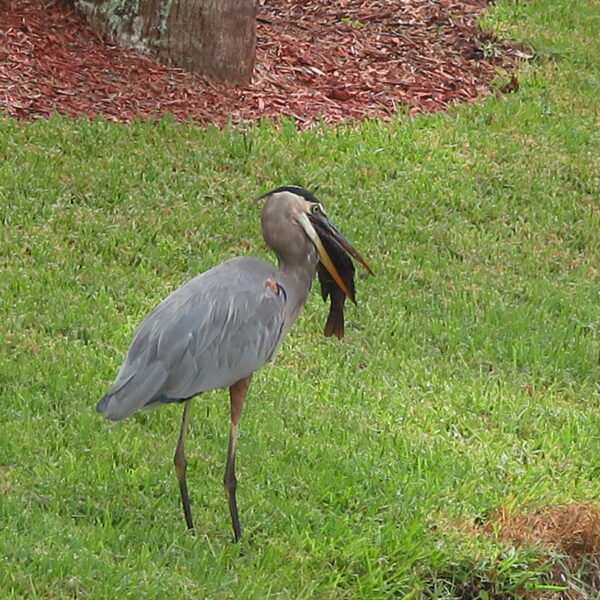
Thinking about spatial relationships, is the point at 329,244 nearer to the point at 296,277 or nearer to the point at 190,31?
the point at 296,277

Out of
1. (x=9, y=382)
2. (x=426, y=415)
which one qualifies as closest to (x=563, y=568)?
(x=426, y=415)

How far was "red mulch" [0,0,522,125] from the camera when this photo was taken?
33.4 feet

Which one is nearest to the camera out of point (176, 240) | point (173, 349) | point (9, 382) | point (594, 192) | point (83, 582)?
point (83, 582)

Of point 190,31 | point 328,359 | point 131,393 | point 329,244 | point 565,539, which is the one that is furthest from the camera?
point 190,31

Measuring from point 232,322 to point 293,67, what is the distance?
5.66 metres

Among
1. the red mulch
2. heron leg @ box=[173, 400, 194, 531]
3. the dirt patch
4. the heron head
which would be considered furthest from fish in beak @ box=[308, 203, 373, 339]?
the red mulch

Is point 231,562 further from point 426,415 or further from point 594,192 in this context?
point 594,192

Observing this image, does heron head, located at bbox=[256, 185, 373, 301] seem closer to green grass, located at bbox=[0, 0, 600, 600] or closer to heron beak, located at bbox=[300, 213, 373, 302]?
heron beak, located at bbox=[300, 213, 373, 302]

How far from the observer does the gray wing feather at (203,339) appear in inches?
229

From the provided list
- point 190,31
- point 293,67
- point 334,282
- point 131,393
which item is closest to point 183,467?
point 131,393

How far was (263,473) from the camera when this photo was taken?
6.75 m

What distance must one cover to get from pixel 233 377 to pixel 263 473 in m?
0.84

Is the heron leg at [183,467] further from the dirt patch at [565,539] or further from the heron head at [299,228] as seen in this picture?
the dirt patch at [565,539]

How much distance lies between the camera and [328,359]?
8.10 meters
